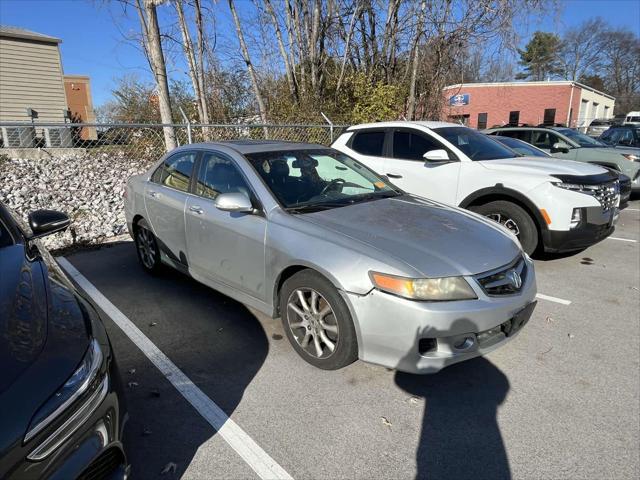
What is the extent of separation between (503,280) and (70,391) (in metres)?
2.44

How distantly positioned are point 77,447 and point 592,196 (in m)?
5.31

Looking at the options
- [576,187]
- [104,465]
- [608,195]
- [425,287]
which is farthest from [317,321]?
[608,195]

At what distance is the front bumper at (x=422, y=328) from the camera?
8.26ft

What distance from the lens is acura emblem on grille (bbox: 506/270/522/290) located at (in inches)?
113

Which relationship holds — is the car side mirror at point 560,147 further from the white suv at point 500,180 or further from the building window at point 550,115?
the building window at point 550,115

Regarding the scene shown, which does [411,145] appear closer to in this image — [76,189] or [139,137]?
[139,137]

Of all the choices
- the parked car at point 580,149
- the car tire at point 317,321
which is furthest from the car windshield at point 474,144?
the parked car at point 580,149

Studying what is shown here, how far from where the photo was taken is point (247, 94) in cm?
1234

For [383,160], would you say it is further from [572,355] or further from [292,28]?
[292,28]

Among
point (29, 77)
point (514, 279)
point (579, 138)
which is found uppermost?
point (29, 77)

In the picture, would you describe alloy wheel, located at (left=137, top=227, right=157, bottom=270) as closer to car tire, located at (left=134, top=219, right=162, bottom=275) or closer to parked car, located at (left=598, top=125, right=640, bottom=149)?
car tire, located at (left=134, top=219, right=162, bottom=275)

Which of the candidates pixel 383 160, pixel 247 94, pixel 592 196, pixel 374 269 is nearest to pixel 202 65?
pixel 247 94

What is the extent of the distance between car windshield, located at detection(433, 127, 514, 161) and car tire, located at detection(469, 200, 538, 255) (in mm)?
735

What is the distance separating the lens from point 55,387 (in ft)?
5.07
